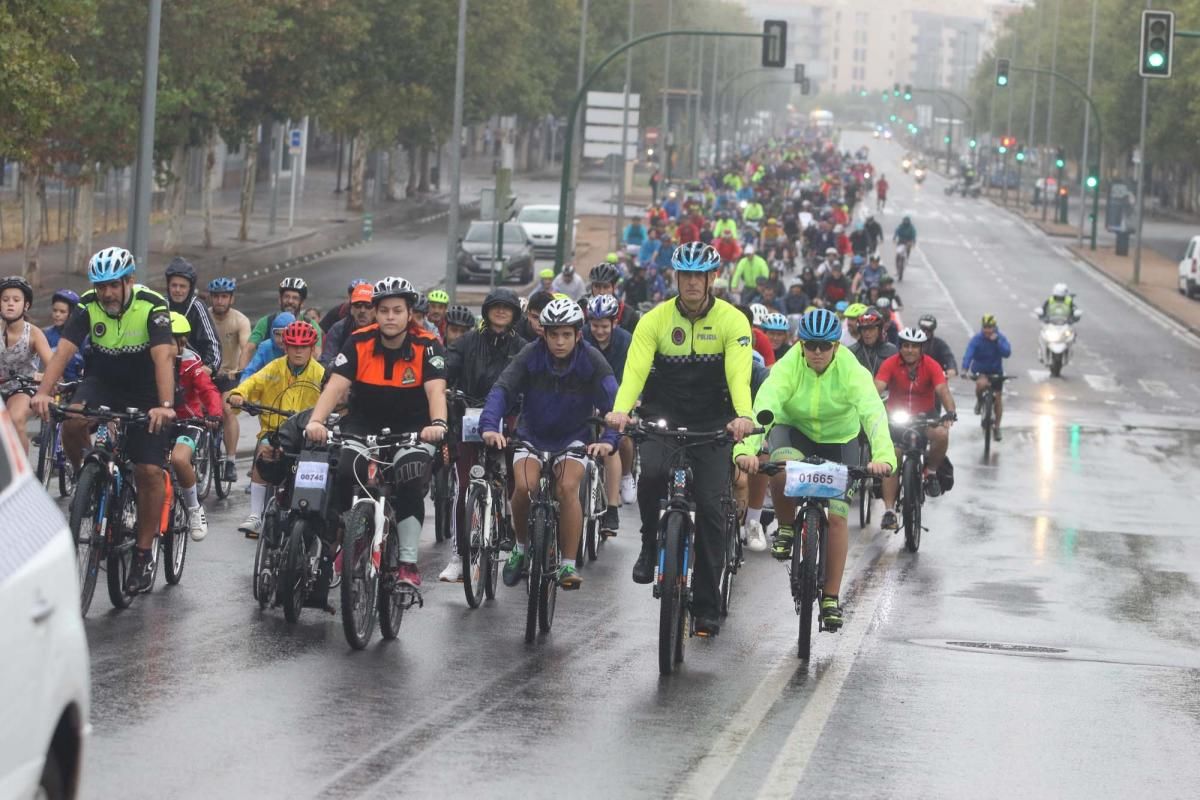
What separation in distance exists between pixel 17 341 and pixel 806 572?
6.76 m

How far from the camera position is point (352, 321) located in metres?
16.2

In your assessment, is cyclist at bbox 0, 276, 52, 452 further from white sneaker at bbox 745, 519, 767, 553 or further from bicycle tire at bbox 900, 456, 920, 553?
bicycle tire at bbox 900, 456, 920, 553


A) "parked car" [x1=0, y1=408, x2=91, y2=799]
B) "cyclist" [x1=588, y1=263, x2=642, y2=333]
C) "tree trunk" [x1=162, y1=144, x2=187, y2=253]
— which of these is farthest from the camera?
"tree trunk" [x1=162, y1=144, x2=187, y2=253]

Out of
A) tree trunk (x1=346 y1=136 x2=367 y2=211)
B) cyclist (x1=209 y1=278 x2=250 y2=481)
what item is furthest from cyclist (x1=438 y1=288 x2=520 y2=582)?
tree trunk (x1=346 y1=136 x2=367 y2=211)

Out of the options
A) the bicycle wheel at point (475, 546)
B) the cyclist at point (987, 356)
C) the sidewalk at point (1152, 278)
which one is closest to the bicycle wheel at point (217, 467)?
the bicycle wheel at point (475, 546)

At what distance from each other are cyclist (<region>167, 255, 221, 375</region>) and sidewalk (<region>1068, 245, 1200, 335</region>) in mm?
39597

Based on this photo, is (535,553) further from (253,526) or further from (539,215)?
(539,215)

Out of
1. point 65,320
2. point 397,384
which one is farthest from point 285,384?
point 65,320

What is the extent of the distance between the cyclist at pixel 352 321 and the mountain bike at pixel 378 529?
11.4 ft

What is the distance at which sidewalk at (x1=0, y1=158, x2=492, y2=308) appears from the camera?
45.6 meters

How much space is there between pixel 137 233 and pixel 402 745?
1796 cm

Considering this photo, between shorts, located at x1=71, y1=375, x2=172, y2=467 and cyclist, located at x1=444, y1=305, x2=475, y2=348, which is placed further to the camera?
cyclist, located at x1=444, y1=305, x2=475, y2=348

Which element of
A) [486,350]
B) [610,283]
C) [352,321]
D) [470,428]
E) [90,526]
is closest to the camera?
[90,526]

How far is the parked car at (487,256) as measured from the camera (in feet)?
168
